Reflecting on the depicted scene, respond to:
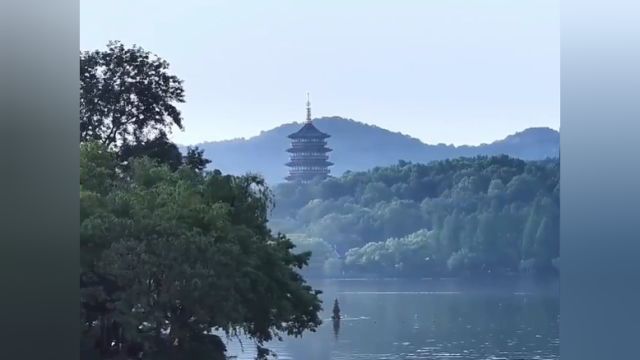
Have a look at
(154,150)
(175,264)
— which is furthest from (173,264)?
(154,150)

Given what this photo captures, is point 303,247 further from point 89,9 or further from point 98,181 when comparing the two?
point 98,181

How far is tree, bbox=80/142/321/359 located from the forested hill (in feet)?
77.6

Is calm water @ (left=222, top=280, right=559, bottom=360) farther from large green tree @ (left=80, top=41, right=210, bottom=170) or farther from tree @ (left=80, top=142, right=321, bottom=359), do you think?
tree @ (left=80, top=142, right=321, bottom=359)

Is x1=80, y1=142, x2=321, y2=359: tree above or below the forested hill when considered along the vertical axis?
below

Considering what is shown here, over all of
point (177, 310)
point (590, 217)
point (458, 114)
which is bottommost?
point (177, 310)

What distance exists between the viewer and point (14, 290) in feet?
10.3

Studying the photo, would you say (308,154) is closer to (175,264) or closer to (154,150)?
(154,150)

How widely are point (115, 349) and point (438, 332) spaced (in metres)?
14.8

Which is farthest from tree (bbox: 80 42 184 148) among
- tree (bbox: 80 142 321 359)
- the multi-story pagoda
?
the multi-story pagoda

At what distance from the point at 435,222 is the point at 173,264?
23.0 metres

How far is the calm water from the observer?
1931 centimetres

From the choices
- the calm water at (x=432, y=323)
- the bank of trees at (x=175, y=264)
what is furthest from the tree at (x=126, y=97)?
the calm water at (x=432, y=323)

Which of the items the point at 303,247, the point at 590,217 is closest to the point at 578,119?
the point at 590,217

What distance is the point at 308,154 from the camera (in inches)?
1368
